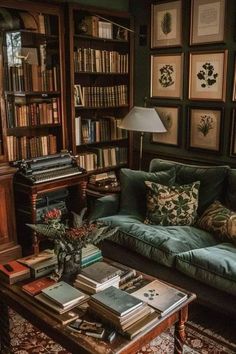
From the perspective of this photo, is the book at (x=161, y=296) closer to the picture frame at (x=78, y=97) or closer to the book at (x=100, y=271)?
the book at (x=100, y=271)

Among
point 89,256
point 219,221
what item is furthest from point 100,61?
point 89,256

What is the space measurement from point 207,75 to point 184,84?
28cm

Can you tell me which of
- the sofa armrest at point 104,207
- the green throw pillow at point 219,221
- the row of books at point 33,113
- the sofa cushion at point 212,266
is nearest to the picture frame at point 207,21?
the row of books at point 33,113

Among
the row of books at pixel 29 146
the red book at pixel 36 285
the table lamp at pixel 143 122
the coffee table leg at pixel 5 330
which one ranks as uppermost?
the table lamp at pixel 143 122

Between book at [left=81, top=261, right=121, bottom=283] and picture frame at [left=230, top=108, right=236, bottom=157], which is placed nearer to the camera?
book at [left=81, top=261, right=121, bottom=283]

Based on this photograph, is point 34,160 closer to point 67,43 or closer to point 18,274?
point 67,43

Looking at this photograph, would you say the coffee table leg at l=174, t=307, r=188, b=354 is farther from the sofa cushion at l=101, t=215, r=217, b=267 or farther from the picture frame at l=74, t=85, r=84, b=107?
the picture frame at l=74, t=85, r=84, b=107

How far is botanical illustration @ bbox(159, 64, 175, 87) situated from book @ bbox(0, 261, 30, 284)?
2534mm

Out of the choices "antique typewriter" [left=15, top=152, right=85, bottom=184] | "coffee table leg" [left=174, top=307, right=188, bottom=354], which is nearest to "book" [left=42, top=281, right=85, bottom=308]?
"coffee table leg" [left=174, top=307, right=188, bottom=354]

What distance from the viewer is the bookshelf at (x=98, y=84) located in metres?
3.71

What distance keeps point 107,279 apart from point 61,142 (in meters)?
2.05

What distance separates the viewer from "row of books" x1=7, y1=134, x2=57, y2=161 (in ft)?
11.3

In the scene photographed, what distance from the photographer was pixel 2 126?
319 centimetres

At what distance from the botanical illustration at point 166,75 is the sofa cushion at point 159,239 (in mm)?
1623
